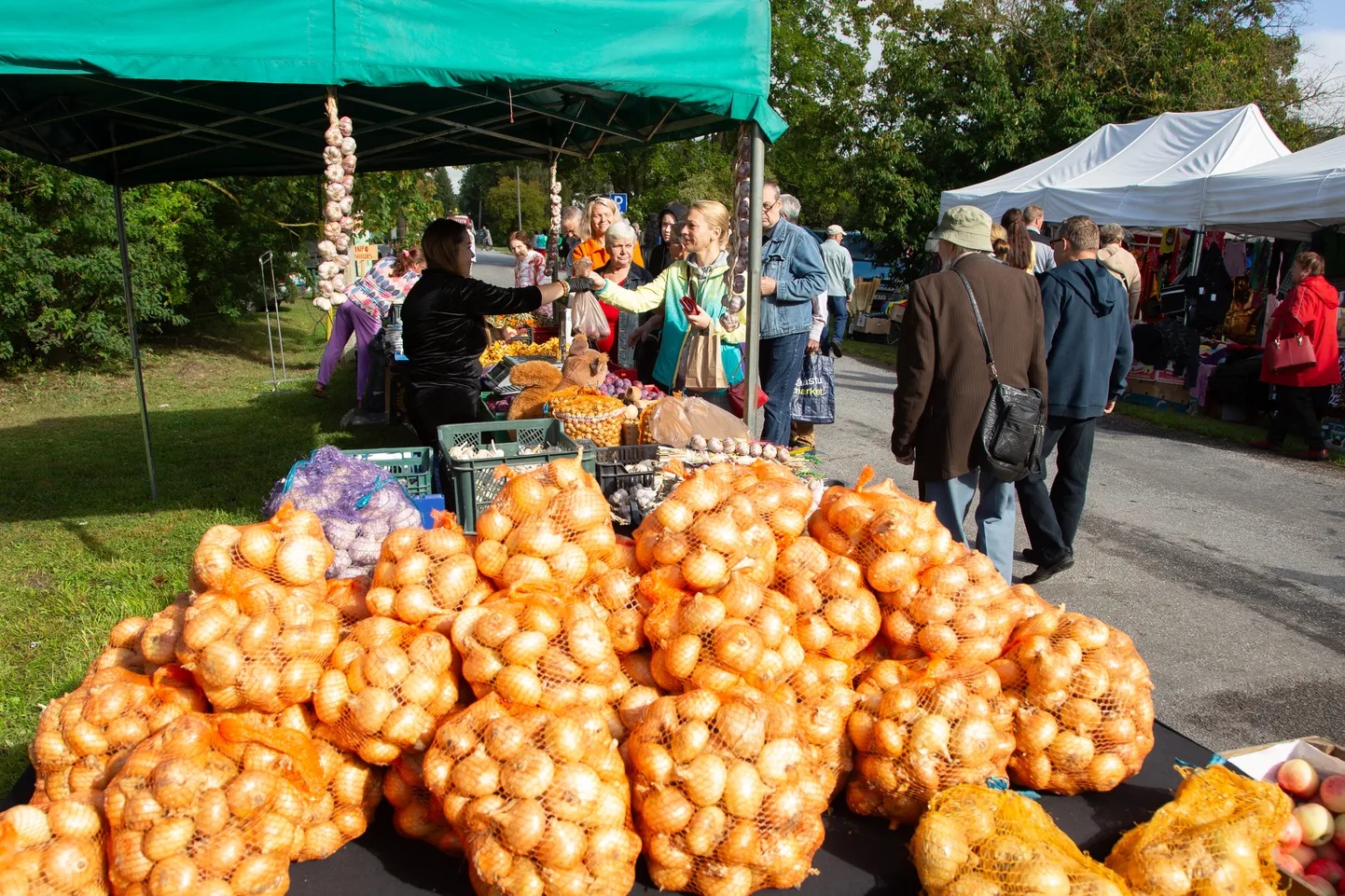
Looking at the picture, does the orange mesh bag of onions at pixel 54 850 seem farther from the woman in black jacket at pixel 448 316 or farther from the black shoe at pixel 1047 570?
the black shoe at pixel 1047 570

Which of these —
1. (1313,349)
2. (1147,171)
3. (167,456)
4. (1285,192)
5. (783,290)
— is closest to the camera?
(783,290)

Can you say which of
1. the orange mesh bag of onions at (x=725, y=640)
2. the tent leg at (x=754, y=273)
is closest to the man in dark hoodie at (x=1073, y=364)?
the tent leg at (x=754, y=273)

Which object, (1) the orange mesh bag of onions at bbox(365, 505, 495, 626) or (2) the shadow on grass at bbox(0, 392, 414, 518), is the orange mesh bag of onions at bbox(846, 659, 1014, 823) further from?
(2) the shadow on grass at bbox(0, 392, 414, 518)

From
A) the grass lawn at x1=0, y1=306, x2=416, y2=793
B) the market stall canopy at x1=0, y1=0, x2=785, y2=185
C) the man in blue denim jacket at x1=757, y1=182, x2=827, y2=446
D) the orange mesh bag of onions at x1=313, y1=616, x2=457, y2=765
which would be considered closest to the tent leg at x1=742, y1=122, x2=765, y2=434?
the market stall canopy at x1=0, y1=0, x2=785, y2=185

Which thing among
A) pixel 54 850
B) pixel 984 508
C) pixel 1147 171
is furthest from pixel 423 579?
pixel 1147 171

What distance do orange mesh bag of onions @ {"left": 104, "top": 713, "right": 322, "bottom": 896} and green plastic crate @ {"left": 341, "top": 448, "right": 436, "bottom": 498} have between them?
280 cm

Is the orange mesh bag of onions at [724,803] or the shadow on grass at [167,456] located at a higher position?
the orange mesh bag of onions at [724,803]

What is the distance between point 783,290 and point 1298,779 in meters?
4.07

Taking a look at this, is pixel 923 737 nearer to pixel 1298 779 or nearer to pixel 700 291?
pixel 1298 779

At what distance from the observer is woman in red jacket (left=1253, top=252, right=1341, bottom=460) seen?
8273 millimetres

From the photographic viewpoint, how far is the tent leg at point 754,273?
13.5 ft

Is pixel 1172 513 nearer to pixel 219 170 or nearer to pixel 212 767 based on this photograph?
pixel 212 767

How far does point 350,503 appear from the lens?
12.9 ft

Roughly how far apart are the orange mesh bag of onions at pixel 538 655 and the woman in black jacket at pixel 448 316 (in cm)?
277
